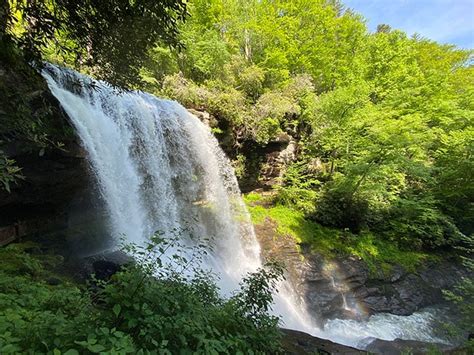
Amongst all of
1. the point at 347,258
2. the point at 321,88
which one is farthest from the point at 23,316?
the point at 321,88

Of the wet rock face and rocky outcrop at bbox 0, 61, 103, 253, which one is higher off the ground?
rocky outcrop at bbox 0, 61, 103, 253

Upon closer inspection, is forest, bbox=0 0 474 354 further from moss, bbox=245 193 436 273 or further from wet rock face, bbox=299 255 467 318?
wet rock face, bbox=299 255 467 318

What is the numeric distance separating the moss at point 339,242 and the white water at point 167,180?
122cm

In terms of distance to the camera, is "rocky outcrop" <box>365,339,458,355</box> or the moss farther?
the moss

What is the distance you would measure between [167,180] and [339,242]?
6712 millimetres

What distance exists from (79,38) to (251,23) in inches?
548

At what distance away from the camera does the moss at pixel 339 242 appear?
10.4 m

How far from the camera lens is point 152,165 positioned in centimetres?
862

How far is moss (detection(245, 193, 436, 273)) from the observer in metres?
10.4

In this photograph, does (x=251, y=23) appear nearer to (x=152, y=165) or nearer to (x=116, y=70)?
(x=152, y=165)

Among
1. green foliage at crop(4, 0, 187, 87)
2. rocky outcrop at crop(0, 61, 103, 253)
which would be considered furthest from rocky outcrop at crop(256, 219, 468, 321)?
green foliage at crop(4, 0, 187, 87)

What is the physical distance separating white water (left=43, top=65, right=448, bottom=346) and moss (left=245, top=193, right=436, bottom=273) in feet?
4.01

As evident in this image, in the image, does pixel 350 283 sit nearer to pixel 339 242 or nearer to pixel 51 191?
pixel 339 242

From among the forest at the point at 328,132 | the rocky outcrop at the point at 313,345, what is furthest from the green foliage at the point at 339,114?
the rocky outcrop at the point at 313,345
